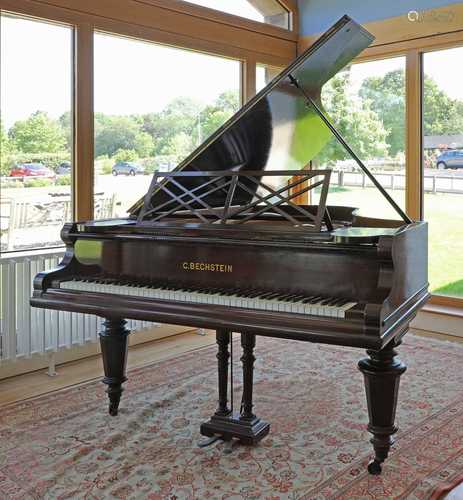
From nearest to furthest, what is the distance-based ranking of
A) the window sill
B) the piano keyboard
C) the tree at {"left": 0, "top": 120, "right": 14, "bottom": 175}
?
the piano keyboard < the tree at {"left": 0, "top": 120, "right": 14, "bottom": 175} < the window sill

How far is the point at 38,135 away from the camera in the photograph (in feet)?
13.6

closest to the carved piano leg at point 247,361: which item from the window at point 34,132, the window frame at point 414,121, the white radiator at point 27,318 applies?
the white radiator at point 27,318

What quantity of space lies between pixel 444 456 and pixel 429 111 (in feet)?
11.0

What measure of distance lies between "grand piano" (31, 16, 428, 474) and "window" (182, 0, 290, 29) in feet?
7.28

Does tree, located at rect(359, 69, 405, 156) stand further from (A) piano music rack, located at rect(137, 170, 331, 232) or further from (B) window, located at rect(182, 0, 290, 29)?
(A) piano music rack, located at rect(137, 170, 331, 232)

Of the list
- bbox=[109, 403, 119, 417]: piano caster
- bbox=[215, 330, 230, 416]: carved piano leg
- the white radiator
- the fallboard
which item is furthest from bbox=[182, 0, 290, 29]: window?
bbox=[109, 403, 119, 417]: piano caster

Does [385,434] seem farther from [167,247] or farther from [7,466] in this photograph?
[7,466]

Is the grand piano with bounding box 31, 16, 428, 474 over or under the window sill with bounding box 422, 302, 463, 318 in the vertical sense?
over

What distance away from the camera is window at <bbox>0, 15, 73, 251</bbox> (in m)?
3.99

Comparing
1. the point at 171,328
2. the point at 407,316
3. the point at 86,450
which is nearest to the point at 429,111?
the point at 171,328

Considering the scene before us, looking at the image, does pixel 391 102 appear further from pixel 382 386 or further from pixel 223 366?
pixel 382 386

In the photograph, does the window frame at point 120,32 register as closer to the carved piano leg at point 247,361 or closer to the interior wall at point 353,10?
the interior wall at point 353,10

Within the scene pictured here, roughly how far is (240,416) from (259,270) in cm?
81

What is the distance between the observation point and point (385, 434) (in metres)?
2.62
